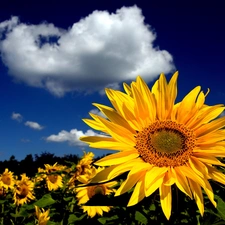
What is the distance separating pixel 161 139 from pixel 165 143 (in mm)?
38

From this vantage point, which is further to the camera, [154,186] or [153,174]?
[153,174]

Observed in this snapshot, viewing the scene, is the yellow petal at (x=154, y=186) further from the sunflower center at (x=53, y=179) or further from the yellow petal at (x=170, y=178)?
the sunflower center at (x=53, y=179)

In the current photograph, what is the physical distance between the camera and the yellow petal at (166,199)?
2221mm

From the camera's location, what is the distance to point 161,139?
278 centimetres

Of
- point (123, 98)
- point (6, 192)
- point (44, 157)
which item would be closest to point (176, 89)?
point (123, 98)

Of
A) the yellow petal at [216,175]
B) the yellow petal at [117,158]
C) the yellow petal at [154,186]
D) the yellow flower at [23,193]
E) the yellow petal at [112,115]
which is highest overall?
the yellow flower at [23,193]

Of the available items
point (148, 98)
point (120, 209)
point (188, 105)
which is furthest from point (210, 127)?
point (120, 209)

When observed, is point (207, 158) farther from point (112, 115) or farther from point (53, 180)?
point (53, 180)

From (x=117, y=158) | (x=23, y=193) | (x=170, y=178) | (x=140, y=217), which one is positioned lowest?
(x=140, y=217)

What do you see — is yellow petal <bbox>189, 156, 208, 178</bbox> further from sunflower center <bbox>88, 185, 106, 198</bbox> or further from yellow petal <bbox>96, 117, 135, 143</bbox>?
sunflower center <bbox>88, 185, 106, 198</bbox>

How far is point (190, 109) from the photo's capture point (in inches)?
108

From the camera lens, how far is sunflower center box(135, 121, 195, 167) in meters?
2.62

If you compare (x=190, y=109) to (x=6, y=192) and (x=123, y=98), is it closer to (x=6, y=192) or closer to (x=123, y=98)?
(x=123, y=98)

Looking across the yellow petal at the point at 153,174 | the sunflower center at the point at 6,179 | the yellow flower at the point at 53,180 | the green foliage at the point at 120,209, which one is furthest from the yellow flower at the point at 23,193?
the yellow petal at the point at 153,174
